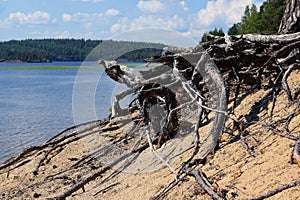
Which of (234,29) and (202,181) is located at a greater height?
(234,29)

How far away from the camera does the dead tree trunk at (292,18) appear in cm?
450

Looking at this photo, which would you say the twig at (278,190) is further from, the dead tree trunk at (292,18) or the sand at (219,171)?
the dead tree trunk at (292,18)

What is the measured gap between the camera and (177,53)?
4.30 meters

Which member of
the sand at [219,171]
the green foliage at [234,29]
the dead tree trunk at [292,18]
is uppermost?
the green foliage at [234,29]

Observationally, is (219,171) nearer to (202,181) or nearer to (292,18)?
(202,181)

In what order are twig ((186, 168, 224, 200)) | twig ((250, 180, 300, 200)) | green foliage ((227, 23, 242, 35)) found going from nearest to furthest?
twig ((250, 180, 300, 200)), twig ((186, 168, 224, 200)), green foliage ((227, 23, 242, 35))

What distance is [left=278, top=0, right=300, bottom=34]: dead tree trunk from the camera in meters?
4.50

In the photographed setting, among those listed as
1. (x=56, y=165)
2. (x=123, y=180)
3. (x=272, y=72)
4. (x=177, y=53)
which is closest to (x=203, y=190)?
(x=123, y=180)

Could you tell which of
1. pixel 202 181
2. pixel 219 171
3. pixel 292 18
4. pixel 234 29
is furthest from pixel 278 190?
pixel 234 29

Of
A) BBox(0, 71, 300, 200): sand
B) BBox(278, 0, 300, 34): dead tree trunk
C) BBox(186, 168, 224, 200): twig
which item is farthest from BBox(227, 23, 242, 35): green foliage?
BBox(186, 168, 224, 200): twig

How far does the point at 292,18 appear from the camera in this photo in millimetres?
4551

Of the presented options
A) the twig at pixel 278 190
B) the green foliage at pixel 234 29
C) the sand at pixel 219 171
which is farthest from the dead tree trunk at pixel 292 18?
the green foliage at pixel 234 29

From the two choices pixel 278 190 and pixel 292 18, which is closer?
pixel 278 190

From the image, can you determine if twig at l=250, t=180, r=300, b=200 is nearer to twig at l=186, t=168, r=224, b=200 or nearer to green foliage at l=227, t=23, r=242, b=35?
twig at l=186, t=168, r=224, b=200
